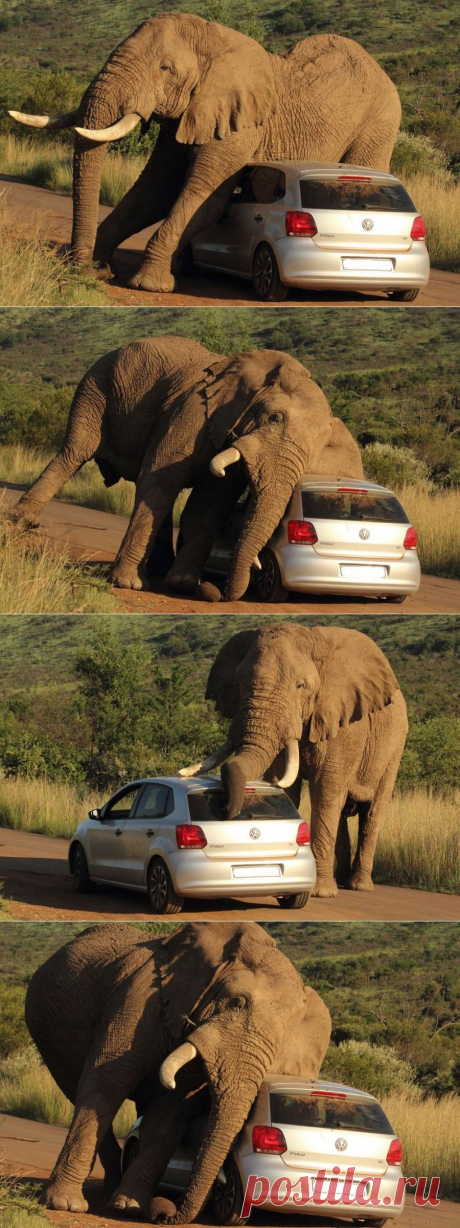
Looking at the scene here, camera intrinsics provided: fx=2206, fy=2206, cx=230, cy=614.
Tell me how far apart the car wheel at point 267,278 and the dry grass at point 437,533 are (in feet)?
34.2

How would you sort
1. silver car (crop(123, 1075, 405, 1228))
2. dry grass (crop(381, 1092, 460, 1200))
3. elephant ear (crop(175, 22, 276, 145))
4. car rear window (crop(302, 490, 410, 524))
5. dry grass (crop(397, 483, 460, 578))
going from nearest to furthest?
silver car (crop(123, 1075, 405, 1228)), car rear window (crop(302, 490, 410, 524)), elephant ear (crop(175, 22, 276, 145)), dry grass (crop(381, 1092, 460, 1200)), dry grass (crop(397, 483, 460, 578))

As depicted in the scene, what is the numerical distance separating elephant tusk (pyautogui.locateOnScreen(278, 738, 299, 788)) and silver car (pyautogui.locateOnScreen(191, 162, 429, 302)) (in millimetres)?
4568

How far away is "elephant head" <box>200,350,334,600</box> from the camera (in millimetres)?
20219

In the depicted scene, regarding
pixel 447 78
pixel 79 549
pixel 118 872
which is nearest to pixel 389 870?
pixel 79 549

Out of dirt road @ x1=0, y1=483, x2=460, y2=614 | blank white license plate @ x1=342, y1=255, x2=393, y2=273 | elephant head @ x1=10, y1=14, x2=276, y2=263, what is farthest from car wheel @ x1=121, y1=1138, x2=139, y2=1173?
elephant head @ x1=10, y1=14, x2=276, y2=263

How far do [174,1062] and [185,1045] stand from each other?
21 centimetres

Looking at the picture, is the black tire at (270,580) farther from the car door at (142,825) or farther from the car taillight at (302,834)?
the car taillight at (302,834)

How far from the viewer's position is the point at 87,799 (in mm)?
36969

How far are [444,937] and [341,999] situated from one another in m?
12.8

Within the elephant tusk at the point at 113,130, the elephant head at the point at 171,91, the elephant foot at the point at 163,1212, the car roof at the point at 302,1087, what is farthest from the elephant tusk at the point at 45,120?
the elephant foot at the point at 163,1212

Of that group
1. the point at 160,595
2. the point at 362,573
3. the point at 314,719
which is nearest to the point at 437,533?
the point at 160,595

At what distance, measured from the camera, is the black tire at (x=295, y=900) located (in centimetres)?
1925

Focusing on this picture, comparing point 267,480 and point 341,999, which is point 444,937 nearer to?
point 341,999

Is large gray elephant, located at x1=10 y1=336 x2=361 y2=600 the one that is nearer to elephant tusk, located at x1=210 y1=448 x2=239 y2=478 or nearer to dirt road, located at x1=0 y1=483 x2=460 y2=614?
elephant tusk, located at x1=210 y1=448 x2=239 y2=478
